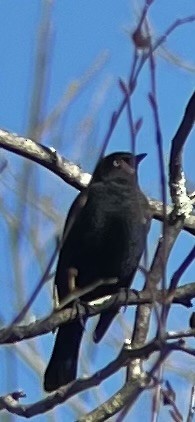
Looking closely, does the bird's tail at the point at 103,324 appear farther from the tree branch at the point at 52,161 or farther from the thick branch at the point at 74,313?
the thick branch at the point at 74,313

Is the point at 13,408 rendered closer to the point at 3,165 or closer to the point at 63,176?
the point at 3,165

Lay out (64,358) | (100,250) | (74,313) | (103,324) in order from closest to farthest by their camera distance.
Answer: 1. (74,313)
2. (103,324)
3. (64,358)
4. (100,250)

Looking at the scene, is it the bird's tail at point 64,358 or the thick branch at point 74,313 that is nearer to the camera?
the thick branch at point 74,313

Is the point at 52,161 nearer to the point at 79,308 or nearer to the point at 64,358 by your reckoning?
the point at 79,308

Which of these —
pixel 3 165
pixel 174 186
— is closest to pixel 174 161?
pixel 174 186

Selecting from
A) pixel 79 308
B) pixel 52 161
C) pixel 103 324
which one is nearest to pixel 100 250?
pixel 103 324

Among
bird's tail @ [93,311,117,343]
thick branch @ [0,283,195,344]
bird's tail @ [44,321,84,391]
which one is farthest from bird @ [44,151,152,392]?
thick branch @ [0,283,195,344]

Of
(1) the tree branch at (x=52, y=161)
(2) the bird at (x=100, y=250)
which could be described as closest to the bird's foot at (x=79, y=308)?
(1) the tree branch at (x=52, y=161)

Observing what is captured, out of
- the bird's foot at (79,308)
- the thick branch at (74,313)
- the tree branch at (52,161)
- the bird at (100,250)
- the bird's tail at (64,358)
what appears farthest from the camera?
the bird at (100,250)
